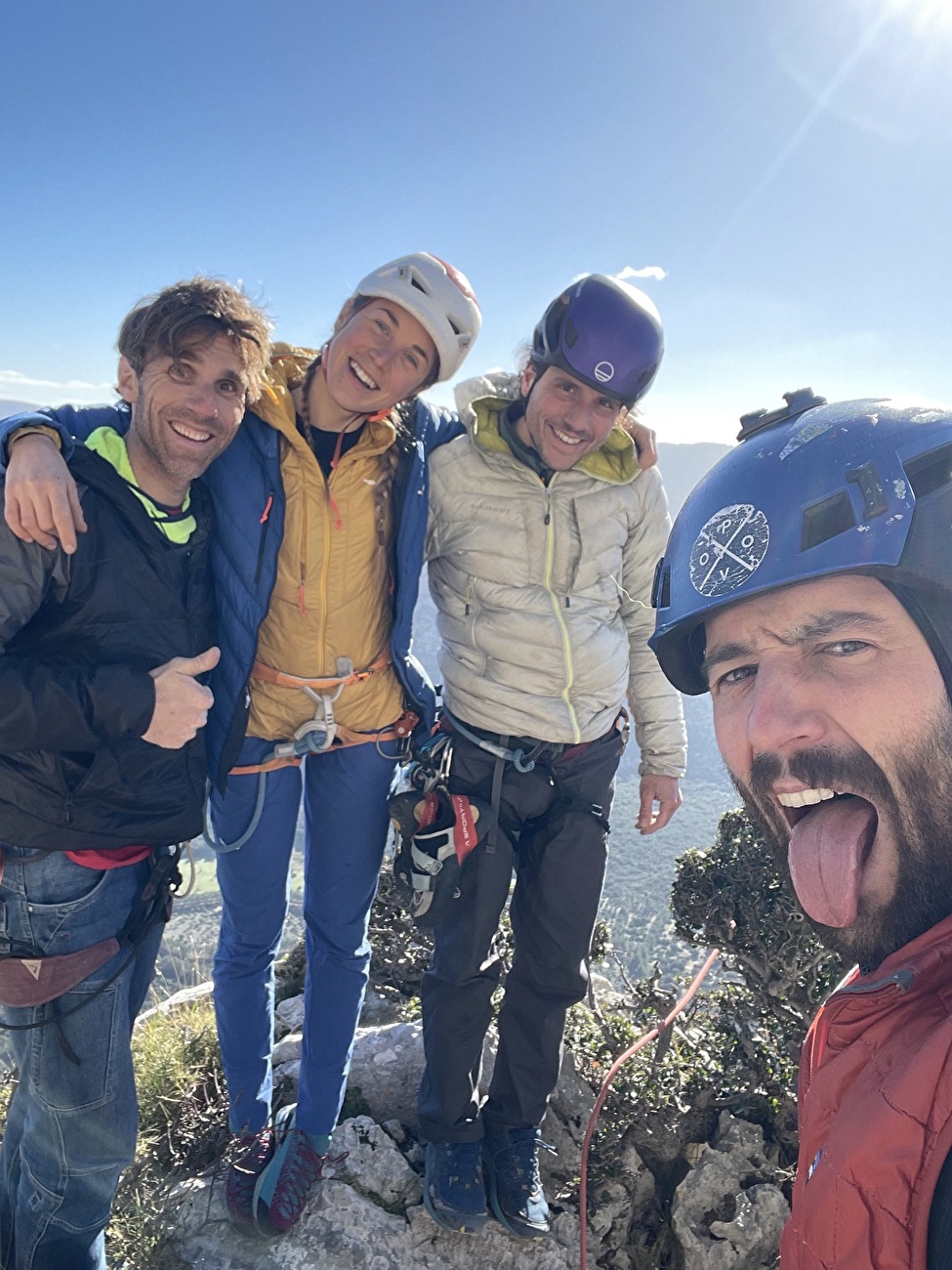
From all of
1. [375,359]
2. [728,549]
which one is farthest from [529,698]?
[375,359]

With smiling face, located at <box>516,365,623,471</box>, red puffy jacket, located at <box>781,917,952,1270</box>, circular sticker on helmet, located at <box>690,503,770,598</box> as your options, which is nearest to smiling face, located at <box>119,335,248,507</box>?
smiling face, located at <box>516,365,623,471</box>

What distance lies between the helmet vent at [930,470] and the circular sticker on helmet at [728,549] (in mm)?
390

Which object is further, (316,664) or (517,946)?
(517,946)

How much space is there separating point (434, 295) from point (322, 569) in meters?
1.36

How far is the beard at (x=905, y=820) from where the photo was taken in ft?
5.52

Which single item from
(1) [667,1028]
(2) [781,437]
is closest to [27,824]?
(2) [781,437]

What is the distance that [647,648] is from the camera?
4.24 meters

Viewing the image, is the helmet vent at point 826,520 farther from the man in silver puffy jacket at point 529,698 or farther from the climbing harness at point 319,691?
the climbing harness at point 319,691

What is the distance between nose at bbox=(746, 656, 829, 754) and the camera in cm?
181

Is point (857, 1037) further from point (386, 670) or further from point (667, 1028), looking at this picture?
point (667, 1028)

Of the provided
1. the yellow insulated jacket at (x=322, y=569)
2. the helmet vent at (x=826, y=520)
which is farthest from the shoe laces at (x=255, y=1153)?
the helmet vent at (x=826, y=520)

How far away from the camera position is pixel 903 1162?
4.52 feet

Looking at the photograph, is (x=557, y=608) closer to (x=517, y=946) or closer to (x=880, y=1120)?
(x=517, y=946)

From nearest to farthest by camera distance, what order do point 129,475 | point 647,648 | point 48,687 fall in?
point 48,687 < point 129,475 < point 647,648
